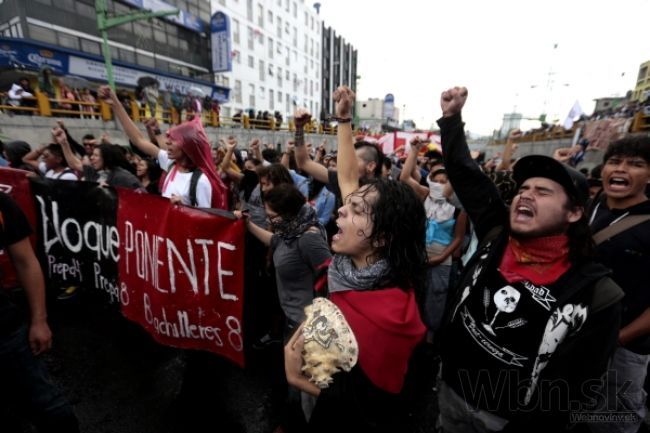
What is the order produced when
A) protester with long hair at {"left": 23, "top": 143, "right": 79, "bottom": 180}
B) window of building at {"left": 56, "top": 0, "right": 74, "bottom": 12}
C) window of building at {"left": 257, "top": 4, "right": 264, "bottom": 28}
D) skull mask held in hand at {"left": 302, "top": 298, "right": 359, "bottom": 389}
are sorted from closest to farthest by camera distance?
skull mask held in hand at {"left": 302, "top": 298, "right": 359, "bottom": 389}, protester with long hair at {"left": 23, "top": 143, "right": 79, "bottom": 180}, window of building at {"left": 56, "top": 0, "right": 74, "bottom": 12}, window of building at {"left": 257, "top": 4, "right": 264, "bottom": 28}

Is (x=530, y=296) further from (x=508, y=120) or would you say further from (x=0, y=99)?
(x=508, y=120)

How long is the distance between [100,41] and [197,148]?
85.8 ft

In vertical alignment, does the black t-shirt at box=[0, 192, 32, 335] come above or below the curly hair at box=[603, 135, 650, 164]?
below

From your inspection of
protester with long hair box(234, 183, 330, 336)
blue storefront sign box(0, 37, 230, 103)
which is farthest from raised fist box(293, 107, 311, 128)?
blue storefront sign box(0, 37, 230, 103)

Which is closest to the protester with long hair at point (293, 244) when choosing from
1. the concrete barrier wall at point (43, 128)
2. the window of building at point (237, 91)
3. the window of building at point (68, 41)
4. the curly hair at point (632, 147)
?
the curly hair at point (632, 147)

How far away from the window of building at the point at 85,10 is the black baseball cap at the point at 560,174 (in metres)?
28.6

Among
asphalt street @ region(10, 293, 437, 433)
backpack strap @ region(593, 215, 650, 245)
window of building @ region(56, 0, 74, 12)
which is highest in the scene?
window of building @ region(56, 0, 74, 12)

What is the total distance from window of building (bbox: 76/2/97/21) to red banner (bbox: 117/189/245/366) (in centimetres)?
2618

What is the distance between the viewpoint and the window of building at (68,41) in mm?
19297

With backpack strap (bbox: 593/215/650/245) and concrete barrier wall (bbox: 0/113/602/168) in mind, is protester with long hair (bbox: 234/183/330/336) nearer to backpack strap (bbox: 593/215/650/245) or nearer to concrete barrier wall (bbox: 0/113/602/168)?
backpack strap (bbox: 593/215/650/245)

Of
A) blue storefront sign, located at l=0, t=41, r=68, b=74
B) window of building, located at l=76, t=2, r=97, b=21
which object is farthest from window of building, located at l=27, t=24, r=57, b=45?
window of building, located at l=76, t=2, r=97, b=21

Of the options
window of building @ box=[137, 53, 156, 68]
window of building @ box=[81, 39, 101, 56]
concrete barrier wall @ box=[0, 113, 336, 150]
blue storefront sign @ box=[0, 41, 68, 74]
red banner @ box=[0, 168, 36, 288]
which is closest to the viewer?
red banner @ box=[0, 168, 36, 288]

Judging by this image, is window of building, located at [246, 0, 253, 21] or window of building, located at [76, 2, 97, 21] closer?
window of building, located at [76, 2, 97, 21]

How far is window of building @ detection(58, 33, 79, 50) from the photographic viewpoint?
1930 cm
